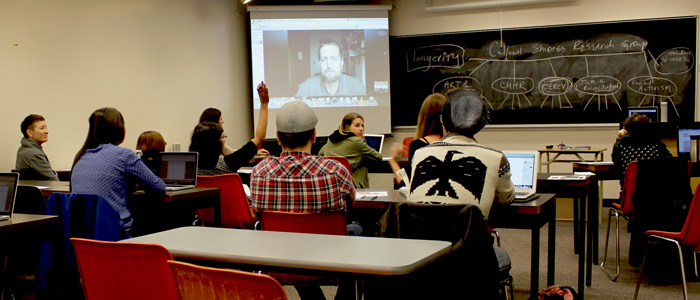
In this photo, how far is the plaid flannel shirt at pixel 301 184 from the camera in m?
2.52

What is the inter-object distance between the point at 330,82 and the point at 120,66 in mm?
2798

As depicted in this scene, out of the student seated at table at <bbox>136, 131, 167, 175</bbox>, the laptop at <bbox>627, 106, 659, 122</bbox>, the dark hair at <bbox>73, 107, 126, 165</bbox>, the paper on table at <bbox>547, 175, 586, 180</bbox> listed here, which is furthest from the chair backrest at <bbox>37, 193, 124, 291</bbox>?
the laptop at <bbox>627, 106, 659, 122</bbox>

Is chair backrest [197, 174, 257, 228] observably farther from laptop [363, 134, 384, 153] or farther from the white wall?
the white wall

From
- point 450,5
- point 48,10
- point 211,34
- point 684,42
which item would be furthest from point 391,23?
point 48,10

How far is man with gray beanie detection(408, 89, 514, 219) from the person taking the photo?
2.35 m

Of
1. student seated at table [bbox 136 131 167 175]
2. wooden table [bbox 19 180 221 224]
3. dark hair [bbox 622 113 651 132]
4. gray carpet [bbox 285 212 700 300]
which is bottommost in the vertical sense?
gray carpet [bbox 285 212 700 300]

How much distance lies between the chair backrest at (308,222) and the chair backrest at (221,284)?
44.6 inches

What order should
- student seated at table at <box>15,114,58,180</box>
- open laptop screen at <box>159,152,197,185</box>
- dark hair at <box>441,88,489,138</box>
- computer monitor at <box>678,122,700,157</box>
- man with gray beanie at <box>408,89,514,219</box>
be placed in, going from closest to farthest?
man with gray beanie at <box>408,89,514,219</box>
dark hair at <box>441,88,489,138</box>
open laptop screen at <box>159,152,197,185</box>
student seated at table at <box>15,114,58,180</box>
computer monitor at <box>678,122,700,157</box>

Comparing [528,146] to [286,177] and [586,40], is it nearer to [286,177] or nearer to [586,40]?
[586,40]

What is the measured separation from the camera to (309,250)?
1.69 m

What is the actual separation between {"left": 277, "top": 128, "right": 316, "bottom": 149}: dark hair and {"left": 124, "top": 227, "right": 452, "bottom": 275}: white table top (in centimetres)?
65

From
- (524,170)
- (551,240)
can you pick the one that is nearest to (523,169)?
(524,170)

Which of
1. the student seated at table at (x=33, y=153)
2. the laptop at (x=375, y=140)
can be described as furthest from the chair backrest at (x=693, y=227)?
the student seated at table at (x=33, y=153)

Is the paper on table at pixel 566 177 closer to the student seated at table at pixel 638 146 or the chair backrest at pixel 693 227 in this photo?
the chair backrest at pixel 693 227
